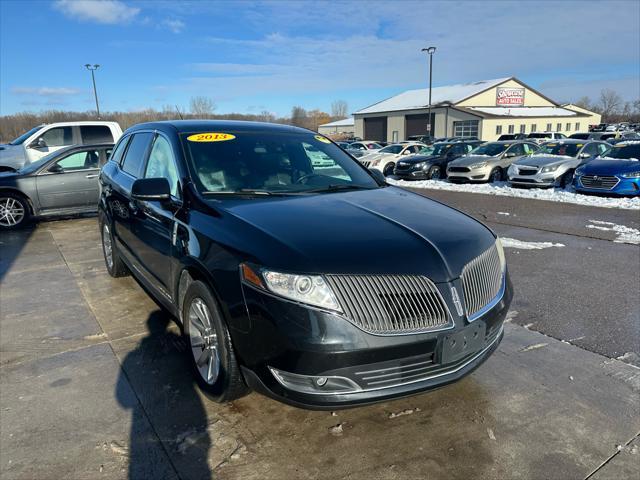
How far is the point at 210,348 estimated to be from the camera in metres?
2.92

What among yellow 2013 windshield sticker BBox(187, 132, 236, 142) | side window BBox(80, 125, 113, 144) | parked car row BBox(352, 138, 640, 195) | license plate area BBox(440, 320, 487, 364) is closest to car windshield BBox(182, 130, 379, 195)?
yellow 2013 windshield sticker BBox(187, 132, 236, 142)

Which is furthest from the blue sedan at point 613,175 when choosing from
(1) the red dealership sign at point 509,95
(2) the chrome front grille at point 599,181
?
(1) the red dealership sign at point 509,95

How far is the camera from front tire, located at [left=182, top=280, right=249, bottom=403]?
2.67 meters

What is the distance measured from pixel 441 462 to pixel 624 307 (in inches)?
128

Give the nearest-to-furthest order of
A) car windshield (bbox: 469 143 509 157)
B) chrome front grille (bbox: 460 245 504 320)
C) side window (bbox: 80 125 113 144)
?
chrome front grille (bbox: 460 245 504 320)
side window (bbox: 80 125 113 144)
car windshield (bbox: 469 143 509 157)

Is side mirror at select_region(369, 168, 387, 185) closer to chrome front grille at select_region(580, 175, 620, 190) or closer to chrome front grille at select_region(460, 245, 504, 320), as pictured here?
chrome front grille at select_region(460, 245, 504, 320)

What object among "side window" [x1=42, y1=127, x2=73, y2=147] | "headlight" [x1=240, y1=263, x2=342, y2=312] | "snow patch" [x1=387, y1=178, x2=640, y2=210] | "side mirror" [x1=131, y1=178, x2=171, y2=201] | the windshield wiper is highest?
"side window" [x1=42, y1=127, x2=73, y2=147]

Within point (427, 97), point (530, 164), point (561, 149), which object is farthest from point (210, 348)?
point (427, 97)

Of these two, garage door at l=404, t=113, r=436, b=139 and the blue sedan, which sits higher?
garage door at l=404, t=113, r=436, b=139

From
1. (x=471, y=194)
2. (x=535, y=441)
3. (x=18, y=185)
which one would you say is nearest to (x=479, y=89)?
(x=471, y=194)

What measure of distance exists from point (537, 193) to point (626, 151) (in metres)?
2.95

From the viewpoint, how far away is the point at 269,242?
2463 mm

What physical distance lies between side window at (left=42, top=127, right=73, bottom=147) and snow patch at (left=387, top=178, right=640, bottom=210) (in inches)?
369

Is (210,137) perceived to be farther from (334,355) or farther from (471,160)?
(471,160)
